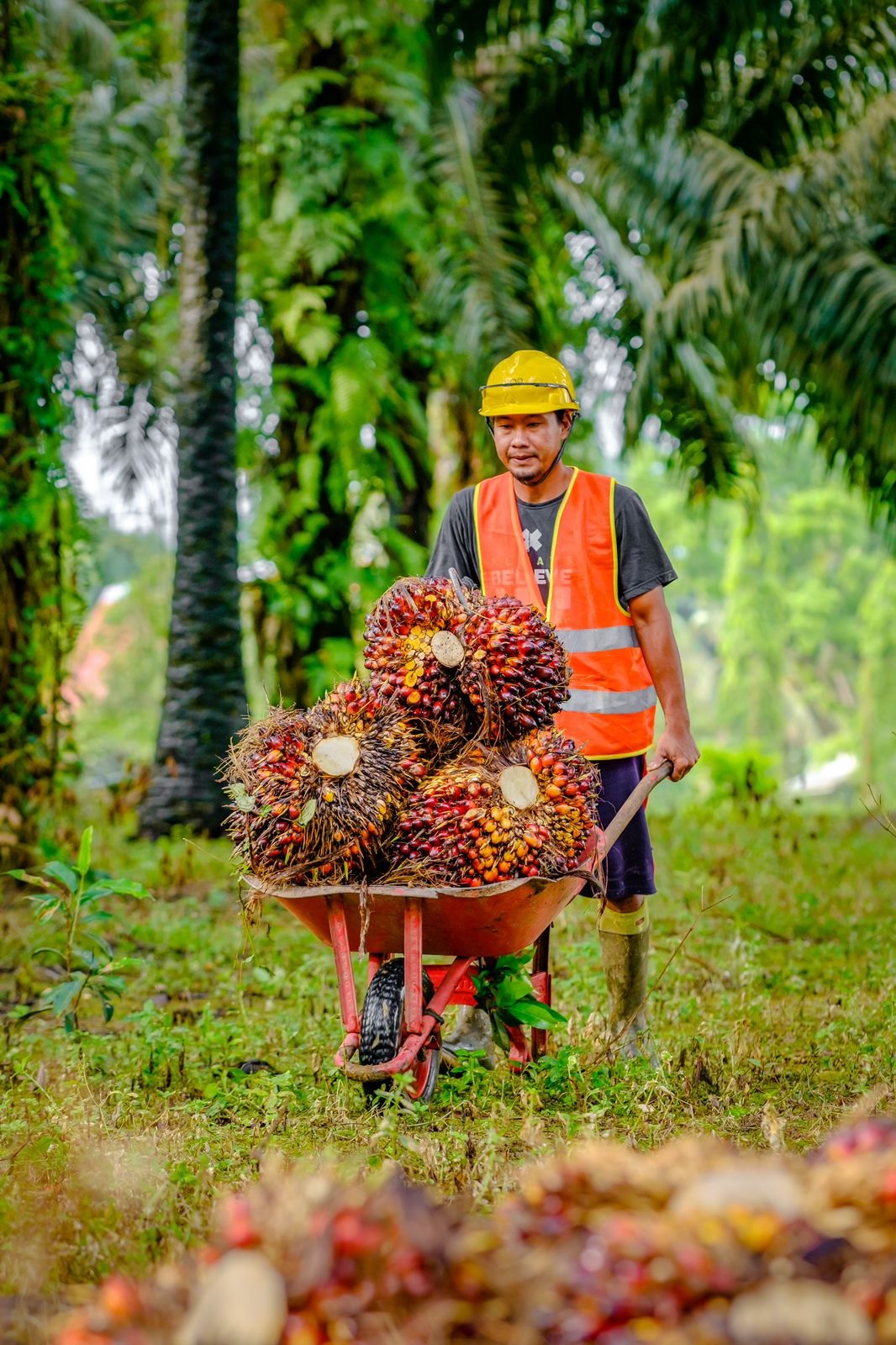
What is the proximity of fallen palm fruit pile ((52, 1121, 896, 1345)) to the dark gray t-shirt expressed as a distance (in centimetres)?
273

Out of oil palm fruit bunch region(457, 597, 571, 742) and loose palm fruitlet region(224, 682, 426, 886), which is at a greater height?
oil palm fruit bunch region(457, 597, 571, 742)

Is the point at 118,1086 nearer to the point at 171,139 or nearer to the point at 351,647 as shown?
the point at 351,647

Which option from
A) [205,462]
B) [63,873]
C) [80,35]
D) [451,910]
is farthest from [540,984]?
[80,35]

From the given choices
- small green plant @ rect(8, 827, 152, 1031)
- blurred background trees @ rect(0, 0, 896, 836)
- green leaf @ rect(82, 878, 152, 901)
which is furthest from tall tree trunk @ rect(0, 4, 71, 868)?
green leaf @ rect(82, 878, 152, 901)

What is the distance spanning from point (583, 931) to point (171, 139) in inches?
390

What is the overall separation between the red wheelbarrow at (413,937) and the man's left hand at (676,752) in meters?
0.23

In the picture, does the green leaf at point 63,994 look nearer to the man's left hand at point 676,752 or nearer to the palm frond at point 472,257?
the man's left hand at point 676,752

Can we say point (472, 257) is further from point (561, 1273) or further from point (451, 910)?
point (561, 1273)

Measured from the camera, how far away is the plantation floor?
2869mm

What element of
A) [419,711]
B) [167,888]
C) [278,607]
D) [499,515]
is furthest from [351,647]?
[419,711]

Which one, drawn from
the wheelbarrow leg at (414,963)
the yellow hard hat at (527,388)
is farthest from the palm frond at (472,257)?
the wheelbarrow leg at (414,963)

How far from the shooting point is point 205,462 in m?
8.88

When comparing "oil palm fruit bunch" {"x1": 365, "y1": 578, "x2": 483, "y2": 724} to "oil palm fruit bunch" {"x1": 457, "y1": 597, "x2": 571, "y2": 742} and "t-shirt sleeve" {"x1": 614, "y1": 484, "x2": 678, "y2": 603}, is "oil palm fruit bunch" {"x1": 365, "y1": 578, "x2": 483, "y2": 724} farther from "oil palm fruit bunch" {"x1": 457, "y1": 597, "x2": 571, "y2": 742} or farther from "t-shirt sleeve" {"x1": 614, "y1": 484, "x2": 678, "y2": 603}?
"t-shirt sleeve" {"x1": 614, "y1": 484, "x2": 678, "y2": 603}

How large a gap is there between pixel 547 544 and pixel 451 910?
4.43ft
